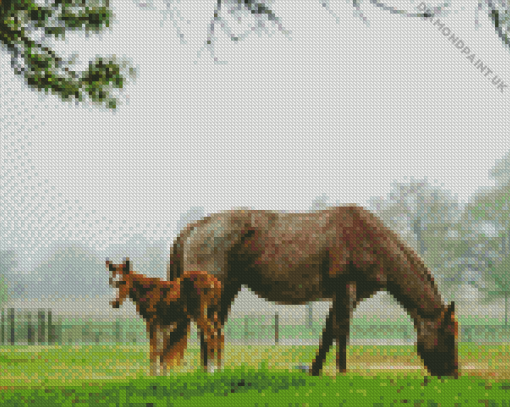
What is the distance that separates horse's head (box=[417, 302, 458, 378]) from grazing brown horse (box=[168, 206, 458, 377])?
2 centimetres

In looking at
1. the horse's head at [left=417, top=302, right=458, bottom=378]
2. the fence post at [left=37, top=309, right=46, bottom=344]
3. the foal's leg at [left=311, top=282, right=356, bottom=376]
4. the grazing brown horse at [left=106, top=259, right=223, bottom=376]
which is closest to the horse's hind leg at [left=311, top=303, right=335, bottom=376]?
the foal's leg at [left=311, top=282, right=356, bottom=376]

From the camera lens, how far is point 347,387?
848cm

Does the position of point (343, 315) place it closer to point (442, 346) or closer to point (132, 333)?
point (442, 346)

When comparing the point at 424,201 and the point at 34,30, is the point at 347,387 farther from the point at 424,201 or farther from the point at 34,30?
the point at 424,201

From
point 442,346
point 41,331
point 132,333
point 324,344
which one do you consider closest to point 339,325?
point 324,344

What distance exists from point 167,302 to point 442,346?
462 centimetres

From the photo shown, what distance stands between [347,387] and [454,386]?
159 centimetres

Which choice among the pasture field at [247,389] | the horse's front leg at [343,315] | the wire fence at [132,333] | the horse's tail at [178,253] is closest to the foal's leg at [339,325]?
the horse's front leg at [343,315]

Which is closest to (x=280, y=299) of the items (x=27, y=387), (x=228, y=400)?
(x=228, y=400)

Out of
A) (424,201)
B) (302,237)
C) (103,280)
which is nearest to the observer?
(302,237)

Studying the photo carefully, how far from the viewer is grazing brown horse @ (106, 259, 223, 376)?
8.16 m

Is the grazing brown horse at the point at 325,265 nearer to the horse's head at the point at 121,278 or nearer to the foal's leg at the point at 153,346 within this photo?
the foal's leg at the point at 153,346

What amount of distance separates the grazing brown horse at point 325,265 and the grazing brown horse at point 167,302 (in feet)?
3.80

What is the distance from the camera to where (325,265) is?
33.0 feet
